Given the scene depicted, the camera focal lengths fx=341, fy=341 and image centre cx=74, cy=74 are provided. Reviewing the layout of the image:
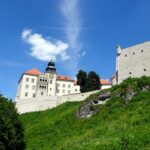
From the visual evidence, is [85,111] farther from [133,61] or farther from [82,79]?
[82,79]

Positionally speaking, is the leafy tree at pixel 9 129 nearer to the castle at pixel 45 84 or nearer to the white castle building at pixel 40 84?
the castle at pixel 45 84

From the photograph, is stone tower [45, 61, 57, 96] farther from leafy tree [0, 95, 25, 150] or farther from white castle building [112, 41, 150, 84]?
leafy tree [0, 95, 25, 150]

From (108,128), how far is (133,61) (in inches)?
1475

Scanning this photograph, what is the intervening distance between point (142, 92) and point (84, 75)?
2068 inches

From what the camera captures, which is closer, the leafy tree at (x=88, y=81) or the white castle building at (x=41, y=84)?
the leafy tree at (x=88, y=81)

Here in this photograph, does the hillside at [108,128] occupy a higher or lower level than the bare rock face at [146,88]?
lower

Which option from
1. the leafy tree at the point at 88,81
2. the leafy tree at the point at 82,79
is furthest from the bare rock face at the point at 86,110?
the leafy tree at the point at 82,79

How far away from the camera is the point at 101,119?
4309cm

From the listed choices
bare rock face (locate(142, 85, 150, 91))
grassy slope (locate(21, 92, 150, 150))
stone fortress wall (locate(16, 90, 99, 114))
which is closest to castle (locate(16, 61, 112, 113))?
stone fortress wall (locate(16, 90, 99, 114))

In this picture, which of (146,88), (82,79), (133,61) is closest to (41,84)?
(82,79)

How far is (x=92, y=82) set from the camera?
93125mm

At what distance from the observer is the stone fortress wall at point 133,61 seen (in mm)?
68706

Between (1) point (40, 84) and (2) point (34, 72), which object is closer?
(1) point (40, 84)

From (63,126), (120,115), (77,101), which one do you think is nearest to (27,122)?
(77,101)
